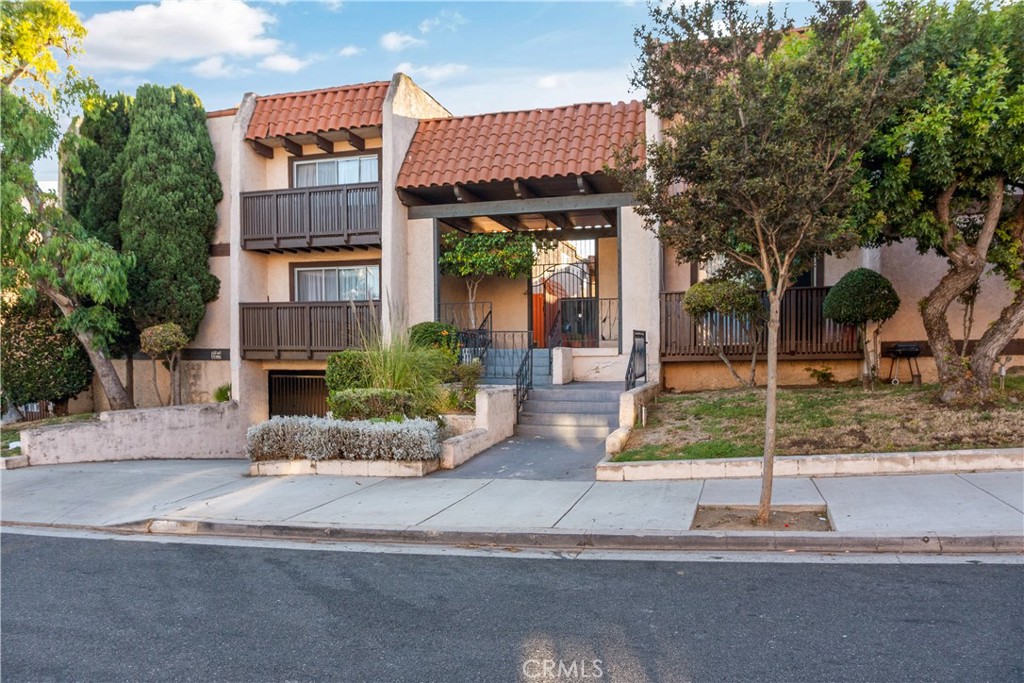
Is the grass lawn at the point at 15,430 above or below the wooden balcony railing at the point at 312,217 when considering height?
below

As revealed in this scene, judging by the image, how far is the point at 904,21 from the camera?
7.44m

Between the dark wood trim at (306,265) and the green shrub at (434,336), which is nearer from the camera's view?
the green shrub at (434,336)

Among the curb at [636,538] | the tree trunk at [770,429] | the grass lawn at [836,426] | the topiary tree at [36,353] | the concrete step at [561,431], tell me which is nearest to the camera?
the curb at [636,538]

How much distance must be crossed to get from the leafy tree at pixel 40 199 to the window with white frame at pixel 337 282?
4.37m

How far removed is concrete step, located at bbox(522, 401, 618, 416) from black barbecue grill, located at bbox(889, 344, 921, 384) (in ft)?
Answer: 16.6

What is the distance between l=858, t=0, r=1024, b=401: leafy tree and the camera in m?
8.45

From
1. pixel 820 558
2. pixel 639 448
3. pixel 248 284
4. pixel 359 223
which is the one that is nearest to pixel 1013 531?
pixel 820 558

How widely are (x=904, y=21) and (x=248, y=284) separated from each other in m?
14.6

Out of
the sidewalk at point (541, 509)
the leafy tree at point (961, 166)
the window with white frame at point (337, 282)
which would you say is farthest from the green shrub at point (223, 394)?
the leafy tree at point (961, 166)

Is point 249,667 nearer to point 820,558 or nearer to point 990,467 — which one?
point 820,558

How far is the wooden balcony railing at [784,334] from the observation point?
1338 centimetres

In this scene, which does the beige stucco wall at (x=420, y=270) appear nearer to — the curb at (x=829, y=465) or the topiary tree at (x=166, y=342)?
the topiary tree at (x=166, y=342)

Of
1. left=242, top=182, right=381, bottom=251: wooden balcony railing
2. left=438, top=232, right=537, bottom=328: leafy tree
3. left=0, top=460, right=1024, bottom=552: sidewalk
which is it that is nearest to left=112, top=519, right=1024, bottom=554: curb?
left=0, top=460, right=1024, bottom=552: sidewalk

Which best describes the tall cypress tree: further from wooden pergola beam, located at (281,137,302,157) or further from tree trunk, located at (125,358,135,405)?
wooden pergola beam, located at (281,137,302,157)
